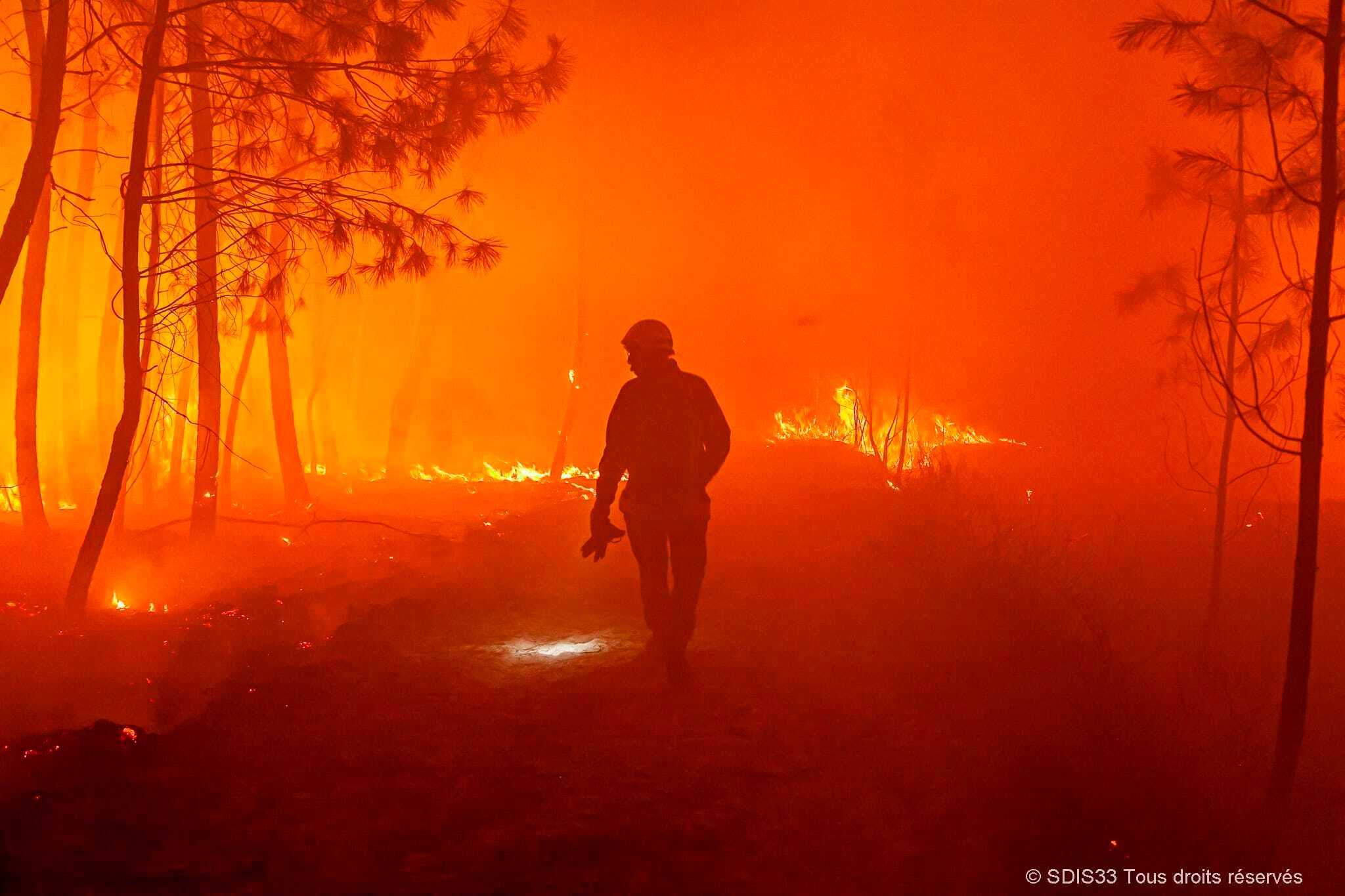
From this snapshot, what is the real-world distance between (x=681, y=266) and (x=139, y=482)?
3091cm

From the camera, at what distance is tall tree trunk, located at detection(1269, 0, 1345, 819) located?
4090 mm

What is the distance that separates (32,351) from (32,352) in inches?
0.7

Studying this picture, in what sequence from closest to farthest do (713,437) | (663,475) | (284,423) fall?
(663,475), (713,437), (284,423)

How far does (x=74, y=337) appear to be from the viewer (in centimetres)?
2050

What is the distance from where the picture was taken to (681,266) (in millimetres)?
45469

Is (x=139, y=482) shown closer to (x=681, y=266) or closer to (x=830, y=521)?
(x=830, y=521)

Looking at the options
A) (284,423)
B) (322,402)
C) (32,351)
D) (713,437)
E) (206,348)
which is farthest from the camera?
(322,402)

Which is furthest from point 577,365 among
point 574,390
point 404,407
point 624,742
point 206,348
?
point 624,742

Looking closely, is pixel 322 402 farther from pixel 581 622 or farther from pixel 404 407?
pixel 581 622

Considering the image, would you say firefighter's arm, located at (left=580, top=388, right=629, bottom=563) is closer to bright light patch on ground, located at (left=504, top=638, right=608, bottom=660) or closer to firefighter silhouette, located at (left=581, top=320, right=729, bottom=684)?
firefighter silhouette, located at (left=581, top=320, right=729, bottom=684)

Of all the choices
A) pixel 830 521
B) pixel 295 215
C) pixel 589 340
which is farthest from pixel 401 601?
pixel 589 340

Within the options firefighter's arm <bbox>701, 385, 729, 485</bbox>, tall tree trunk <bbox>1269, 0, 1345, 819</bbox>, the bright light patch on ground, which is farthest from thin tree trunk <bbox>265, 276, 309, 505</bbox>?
tall tree trunk <bbox>1269, 0, 1345, 819</bbox>

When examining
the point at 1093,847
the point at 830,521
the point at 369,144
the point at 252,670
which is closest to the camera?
the point at 1093,847

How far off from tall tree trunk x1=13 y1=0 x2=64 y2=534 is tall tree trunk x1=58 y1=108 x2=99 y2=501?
399 centimetres
